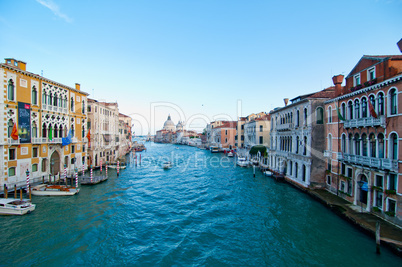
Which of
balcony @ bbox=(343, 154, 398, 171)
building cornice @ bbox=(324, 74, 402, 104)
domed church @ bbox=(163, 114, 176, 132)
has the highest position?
domed church @ bbox=(163, 114, 176, 132)

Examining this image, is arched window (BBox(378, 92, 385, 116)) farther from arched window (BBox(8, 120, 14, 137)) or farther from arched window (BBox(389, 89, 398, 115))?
arched window (BBox(8, 120, 14, 137))

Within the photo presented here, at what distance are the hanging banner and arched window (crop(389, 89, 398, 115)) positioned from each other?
90.6 ft

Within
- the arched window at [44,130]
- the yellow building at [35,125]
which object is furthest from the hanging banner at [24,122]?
the arched window at [44,130]

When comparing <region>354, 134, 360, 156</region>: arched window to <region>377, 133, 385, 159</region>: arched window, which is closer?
<region>377, 133, 385, 159</region>: arched window

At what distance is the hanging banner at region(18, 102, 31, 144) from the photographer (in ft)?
60.6

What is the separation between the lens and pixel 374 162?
12.6m

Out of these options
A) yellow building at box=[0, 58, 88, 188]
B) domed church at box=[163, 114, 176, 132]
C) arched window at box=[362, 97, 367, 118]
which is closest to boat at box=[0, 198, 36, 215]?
yellow building at box=[0, 58, 88, 188]

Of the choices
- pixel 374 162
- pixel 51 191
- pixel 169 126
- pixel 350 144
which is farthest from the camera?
pixel 169 126

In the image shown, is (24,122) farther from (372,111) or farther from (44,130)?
(372,111)

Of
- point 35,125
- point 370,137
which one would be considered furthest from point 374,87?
point 35,125

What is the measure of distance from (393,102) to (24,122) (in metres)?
27.9

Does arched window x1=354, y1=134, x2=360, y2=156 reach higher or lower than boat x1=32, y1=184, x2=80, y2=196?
higher

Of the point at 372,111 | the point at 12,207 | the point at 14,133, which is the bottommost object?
the point at 12,207

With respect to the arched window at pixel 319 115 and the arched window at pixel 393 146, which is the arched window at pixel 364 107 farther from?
the arched window at pixel 319 115
